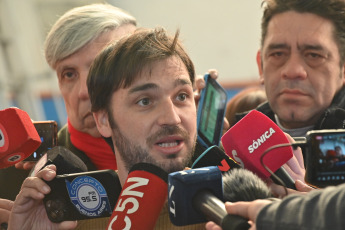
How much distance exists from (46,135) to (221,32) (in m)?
4.14

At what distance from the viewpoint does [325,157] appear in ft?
3.37

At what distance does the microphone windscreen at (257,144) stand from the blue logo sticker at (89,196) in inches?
12.5

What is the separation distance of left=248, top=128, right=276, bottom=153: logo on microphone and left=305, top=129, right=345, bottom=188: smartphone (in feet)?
0.96

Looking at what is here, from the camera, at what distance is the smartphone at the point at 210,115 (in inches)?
66.7

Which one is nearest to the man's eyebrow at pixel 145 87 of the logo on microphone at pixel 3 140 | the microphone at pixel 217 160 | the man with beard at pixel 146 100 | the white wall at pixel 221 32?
the man with beard at pixel 146 100

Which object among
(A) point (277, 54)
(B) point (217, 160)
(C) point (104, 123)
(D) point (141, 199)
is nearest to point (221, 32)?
(A) point (277, 54)

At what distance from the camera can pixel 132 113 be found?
4.54ft

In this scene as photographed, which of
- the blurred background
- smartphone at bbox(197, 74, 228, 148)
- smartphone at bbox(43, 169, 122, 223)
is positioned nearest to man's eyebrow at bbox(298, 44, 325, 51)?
smartphone at bbox(197, 74, 228, 148)

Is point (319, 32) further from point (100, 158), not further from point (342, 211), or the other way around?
point (342, 211)

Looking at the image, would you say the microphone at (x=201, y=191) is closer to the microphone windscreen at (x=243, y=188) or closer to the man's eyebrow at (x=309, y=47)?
the microphone windscreen at (x=243, y=188)

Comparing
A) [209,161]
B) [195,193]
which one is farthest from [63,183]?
[195,193]

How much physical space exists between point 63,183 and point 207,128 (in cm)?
51

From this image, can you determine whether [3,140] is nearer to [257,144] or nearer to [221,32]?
A: [257,144]

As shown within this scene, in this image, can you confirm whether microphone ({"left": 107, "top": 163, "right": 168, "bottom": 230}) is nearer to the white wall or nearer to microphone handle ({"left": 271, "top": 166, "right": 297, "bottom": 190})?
microphone handle ({"left": 271, "top": 166, "right": 297, "bottom": 190})
